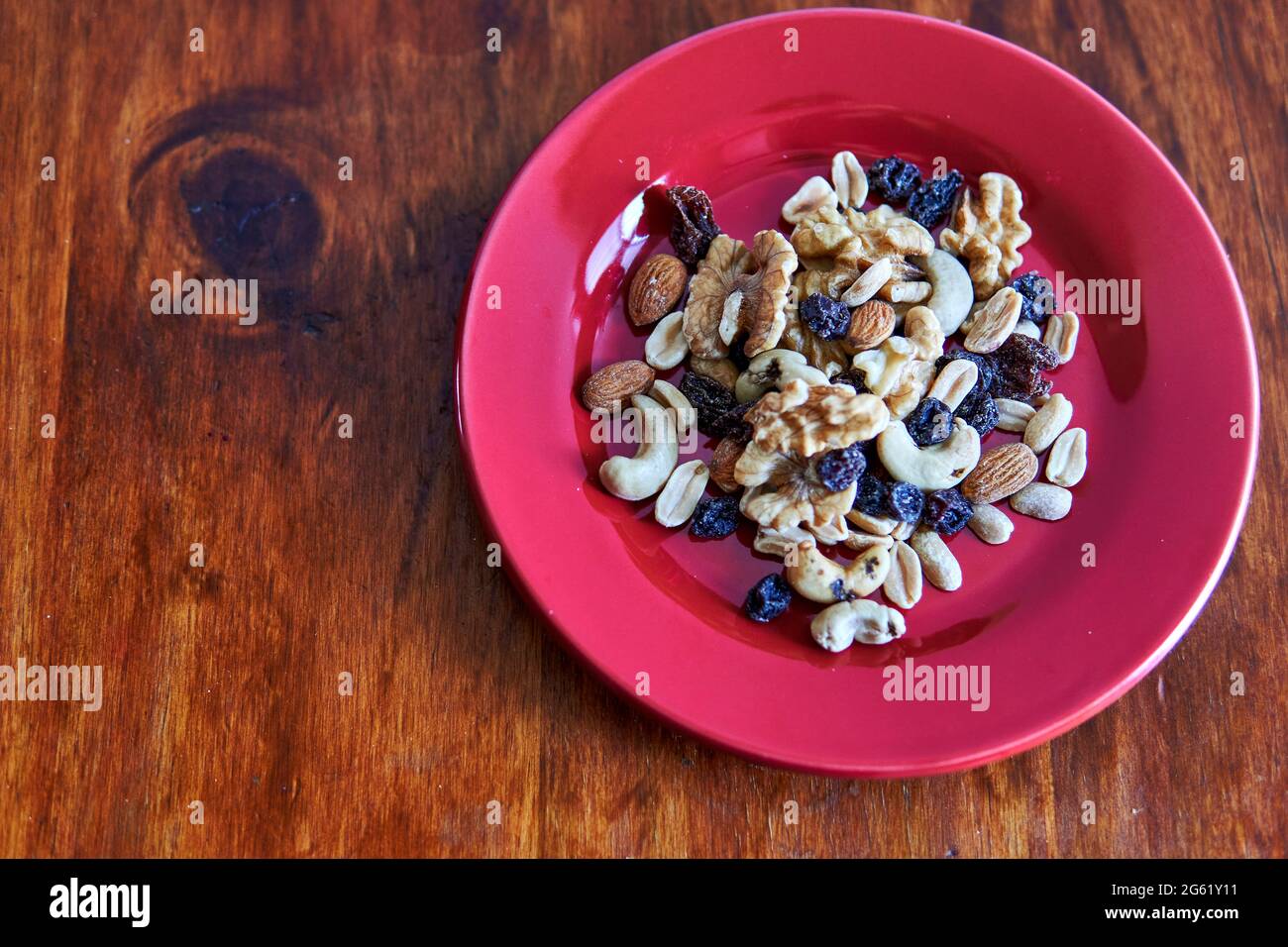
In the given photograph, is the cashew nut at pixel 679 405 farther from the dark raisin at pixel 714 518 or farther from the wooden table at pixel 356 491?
the wooden table at pixel 356 491

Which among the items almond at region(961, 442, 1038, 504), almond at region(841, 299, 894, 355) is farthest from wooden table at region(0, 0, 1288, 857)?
almond at region(841, 299, 894, 355)

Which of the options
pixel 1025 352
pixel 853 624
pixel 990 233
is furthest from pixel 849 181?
pixel 853 624

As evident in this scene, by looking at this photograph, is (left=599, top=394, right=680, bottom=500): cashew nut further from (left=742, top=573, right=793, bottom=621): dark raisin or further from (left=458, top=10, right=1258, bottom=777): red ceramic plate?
(left=742, top=573, right=793, bottom=621): dark raisin

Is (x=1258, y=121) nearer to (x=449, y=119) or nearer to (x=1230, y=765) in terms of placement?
(x=1230, y=765)

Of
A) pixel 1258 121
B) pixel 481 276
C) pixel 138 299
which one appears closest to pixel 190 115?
pixel 138 299

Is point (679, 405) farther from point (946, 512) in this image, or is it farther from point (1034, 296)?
point (1034, 296)

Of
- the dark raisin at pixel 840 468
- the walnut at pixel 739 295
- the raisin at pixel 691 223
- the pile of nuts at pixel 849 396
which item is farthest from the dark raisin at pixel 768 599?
the raisin at pixel 691 223
